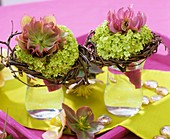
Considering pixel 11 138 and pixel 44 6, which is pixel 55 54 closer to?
pixel 11 138

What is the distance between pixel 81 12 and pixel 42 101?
0.70 metres

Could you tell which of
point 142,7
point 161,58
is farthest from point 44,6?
point 161,58

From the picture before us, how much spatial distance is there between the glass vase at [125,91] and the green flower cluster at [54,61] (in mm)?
146

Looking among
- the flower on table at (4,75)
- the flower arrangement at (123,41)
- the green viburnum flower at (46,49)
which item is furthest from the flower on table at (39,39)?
the flower on table at (4,75)

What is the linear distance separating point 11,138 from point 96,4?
917mm

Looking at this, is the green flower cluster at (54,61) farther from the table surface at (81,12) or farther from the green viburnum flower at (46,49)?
the table surface at (81,12)

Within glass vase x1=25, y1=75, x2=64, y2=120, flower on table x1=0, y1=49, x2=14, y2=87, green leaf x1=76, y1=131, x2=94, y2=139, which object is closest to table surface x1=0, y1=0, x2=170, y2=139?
flower on table x1=0, y1=49, x2=14, y2=87

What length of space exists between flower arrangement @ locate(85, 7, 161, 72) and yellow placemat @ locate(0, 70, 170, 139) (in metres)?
0.12

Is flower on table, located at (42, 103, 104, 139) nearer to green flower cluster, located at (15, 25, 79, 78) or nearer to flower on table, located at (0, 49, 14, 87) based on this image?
green flower cluster, located at (15, 25, 79, 78)

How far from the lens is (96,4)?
170 centimetres

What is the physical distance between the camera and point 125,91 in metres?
1.02

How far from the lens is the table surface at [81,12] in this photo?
1.51 metres

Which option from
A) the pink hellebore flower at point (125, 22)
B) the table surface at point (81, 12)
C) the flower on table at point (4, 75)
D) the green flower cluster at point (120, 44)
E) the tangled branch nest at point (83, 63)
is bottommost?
the flower on table at point (4, 75)

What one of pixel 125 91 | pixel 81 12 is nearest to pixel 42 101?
pixel 125 91
